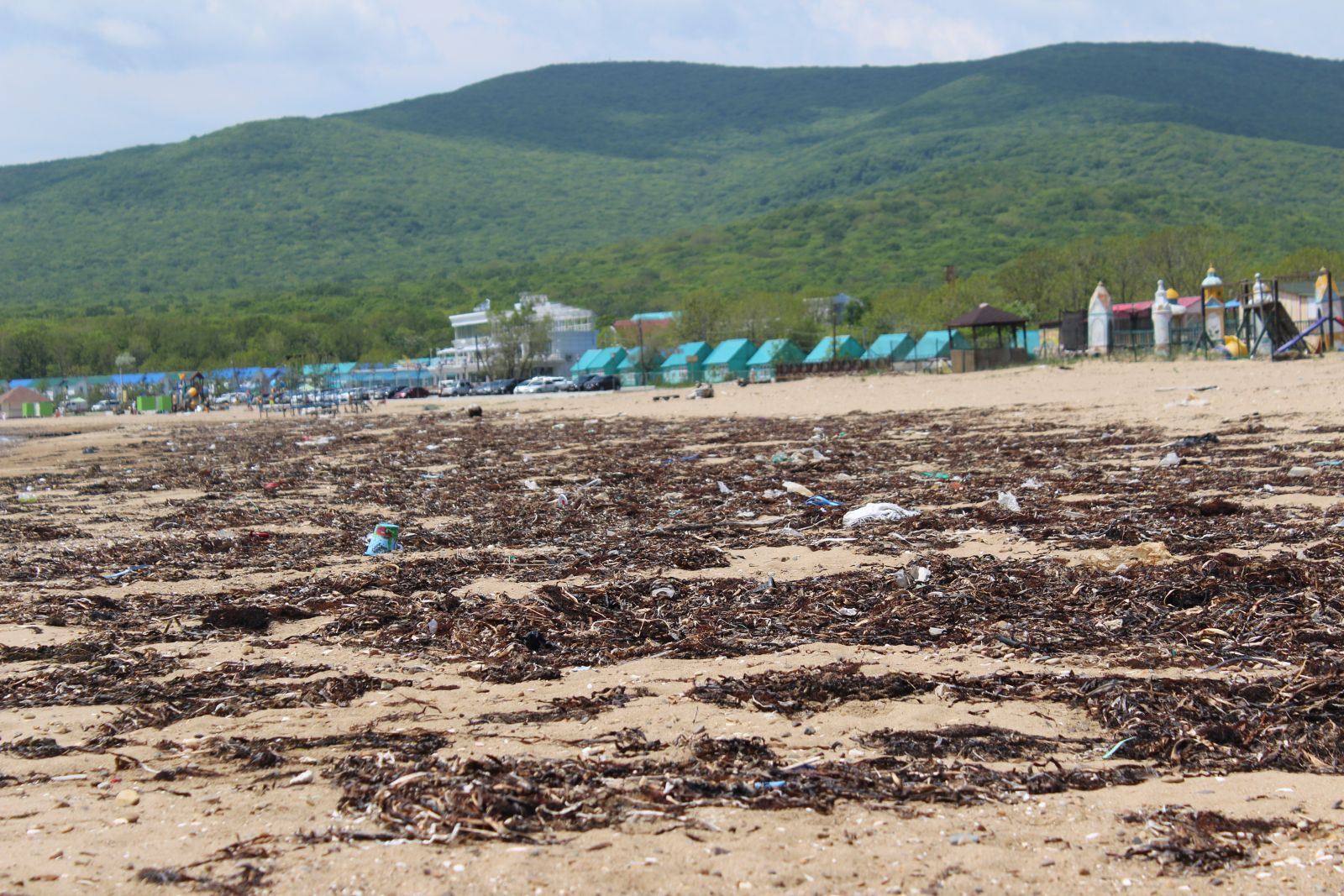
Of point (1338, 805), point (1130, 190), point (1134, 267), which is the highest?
point (1130, 190)

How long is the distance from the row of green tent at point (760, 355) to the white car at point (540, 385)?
12.1 feet

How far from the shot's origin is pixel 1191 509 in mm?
8281

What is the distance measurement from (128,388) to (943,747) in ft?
278

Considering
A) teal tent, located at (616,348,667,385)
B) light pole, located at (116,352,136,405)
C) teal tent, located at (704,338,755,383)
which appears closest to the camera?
teal tent, located at (704,338,755,383)

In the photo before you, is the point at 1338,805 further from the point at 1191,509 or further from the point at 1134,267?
the point at 1134,267

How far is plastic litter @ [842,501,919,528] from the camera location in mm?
8617

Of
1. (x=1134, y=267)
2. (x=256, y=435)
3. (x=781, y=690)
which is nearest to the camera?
(x=781, y=690)

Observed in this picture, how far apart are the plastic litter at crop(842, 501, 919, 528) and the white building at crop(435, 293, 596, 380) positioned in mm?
71973

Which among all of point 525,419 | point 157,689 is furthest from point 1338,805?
point 525,419

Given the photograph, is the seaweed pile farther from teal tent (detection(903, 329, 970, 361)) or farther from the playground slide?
teal tent (detection(903, 329, 970, 361))

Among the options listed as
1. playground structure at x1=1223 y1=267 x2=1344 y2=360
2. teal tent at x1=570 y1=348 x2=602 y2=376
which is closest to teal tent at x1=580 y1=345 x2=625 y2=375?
teal tent at x1=570 y1=348 x2=602 y2=376

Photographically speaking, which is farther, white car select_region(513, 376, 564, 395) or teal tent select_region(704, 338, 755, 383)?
white car select_region(513, 376, 564, 395)

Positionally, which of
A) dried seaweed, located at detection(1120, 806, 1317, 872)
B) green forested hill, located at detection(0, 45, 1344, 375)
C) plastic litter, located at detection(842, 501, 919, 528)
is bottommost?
dried seaweed, located at detection(1120, 806, 1317, 872)

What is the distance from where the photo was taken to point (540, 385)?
6241 cm
